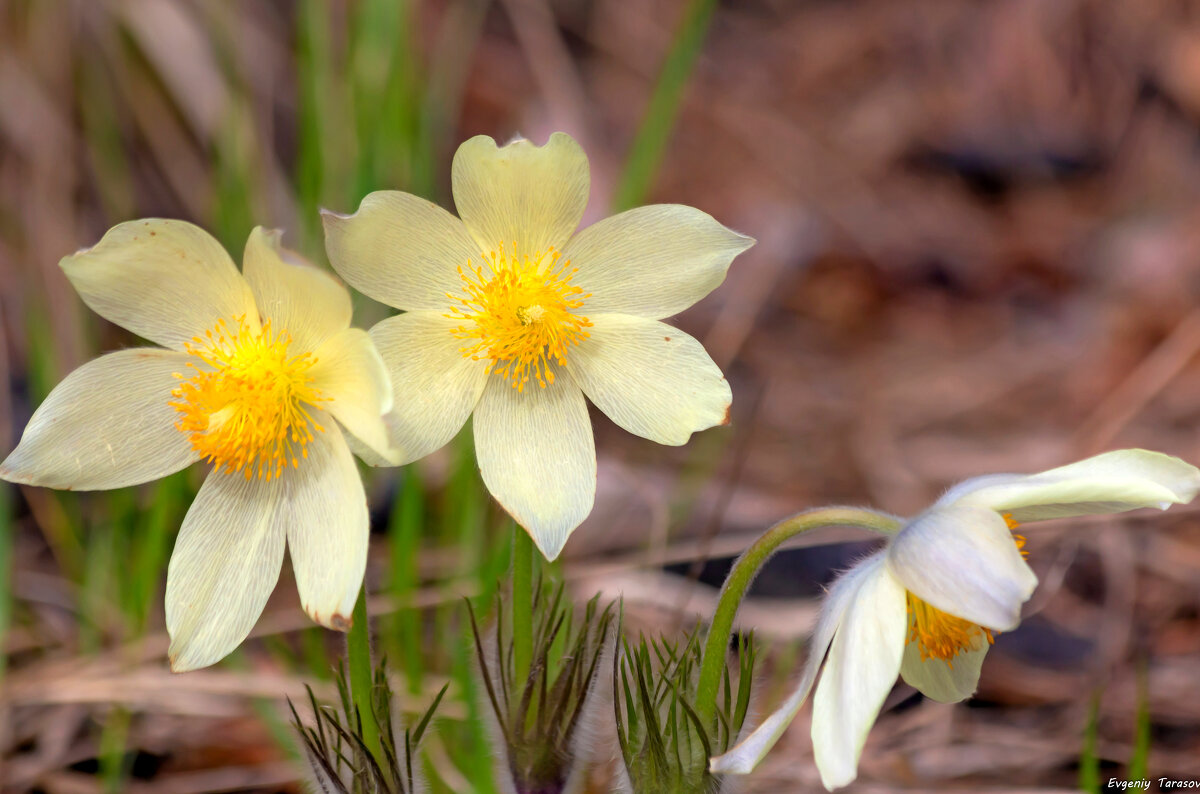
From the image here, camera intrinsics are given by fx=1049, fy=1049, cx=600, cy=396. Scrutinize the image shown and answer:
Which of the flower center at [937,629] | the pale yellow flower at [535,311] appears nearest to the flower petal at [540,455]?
the pale yellow flower at [535,311]

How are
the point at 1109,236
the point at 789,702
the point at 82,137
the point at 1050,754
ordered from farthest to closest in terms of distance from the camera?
the point at 1109,236
the point at 82,137
the point at 1050,754
the point at 789,702

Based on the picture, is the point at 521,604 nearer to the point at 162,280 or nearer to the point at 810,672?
the point at 810,672

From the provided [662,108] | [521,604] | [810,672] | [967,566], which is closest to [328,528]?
Answer: [521,604]

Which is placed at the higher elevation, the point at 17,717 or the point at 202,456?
the point at 202,456

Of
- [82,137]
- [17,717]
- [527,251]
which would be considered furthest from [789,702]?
[82,137]

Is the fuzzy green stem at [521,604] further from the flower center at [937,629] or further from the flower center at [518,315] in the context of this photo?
the flower center at [937,629]

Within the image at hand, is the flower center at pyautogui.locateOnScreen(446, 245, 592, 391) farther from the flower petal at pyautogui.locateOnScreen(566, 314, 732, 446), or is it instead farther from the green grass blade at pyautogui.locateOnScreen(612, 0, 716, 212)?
the green grass blade at pyautogui.locateOnScreen(612, 0, 716, 212)

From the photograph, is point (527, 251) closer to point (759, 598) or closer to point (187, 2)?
point (759, 598)
